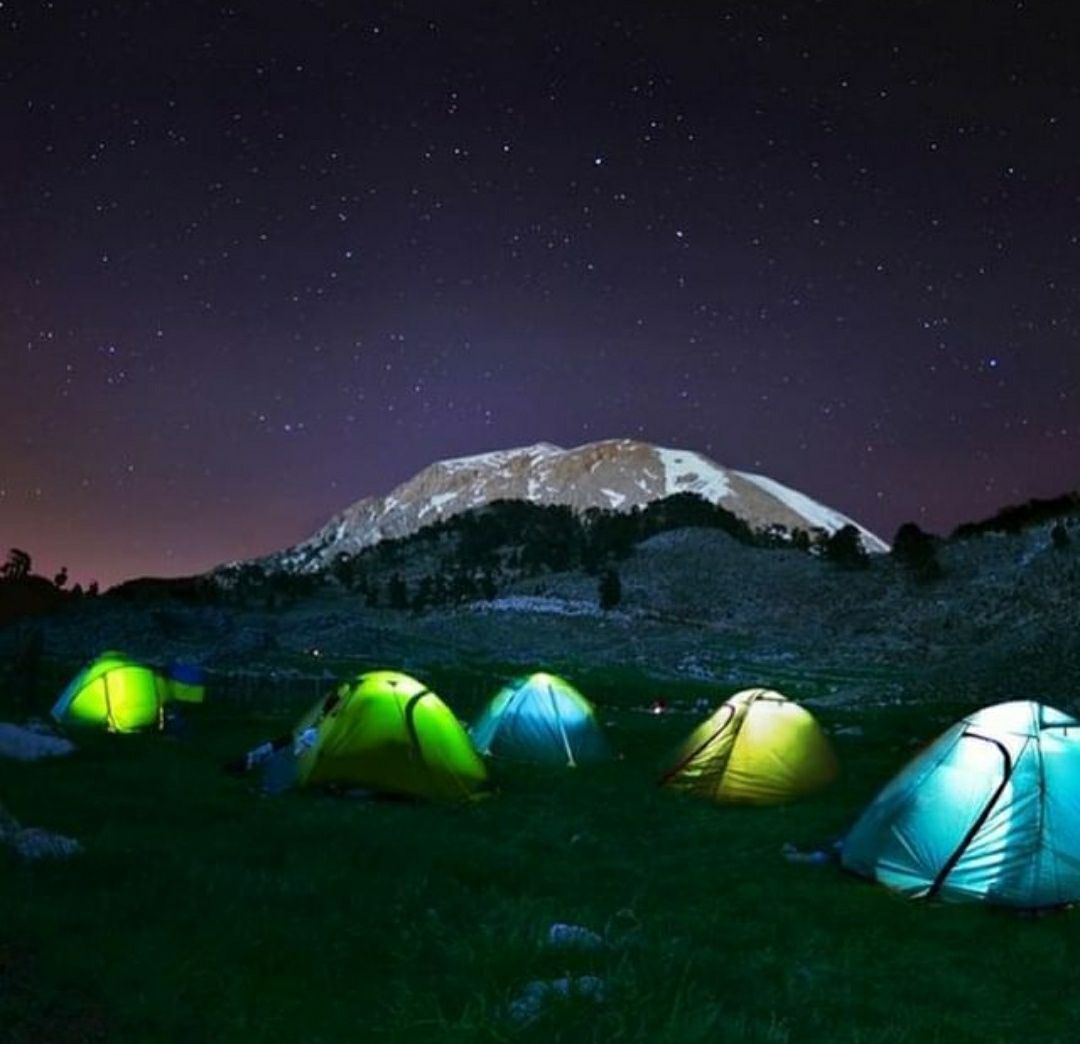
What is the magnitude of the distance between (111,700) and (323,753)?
12.7 metres

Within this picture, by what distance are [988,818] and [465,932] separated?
21.4 feet

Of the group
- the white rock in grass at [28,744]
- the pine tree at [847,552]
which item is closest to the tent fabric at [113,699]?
the white rock in grass at [28,744]

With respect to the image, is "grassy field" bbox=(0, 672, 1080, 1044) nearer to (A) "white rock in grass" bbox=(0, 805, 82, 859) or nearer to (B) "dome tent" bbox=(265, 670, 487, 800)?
(A) "white rock in grass" bbox=(0, 805, 82, 859)

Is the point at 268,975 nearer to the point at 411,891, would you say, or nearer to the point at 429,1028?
the point at 429,1028

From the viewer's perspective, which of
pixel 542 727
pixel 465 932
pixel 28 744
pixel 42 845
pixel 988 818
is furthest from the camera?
pixel 542 727

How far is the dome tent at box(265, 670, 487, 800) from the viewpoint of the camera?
694 inches

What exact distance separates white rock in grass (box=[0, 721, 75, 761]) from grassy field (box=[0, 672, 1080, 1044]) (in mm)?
2853

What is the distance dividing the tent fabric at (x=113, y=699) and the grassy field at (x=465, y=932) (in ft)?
35.4

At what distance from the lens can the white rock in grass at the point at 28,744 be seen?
19.9m

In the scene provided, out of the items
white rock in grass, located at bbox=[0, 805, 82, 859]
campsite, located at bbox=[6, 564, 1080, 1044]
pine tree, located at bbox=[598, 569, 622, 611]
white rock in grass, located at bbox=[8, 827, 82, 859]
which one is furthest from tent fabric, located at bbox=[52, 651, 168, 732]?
pine tree, located at bbox=[598, 569, 622, 611]

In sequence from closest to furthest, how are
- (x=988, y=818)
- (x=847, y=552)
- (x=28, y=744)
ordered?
(x=988, y=818)
(x=28, y=744)
(x=847, y=552)

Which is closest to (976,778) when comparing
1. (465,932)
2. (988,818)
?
(988,818)

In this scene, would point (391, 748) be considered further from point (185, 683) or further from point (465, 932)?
point (185, 683)

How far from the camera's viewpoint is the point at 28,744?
20.5 metres
